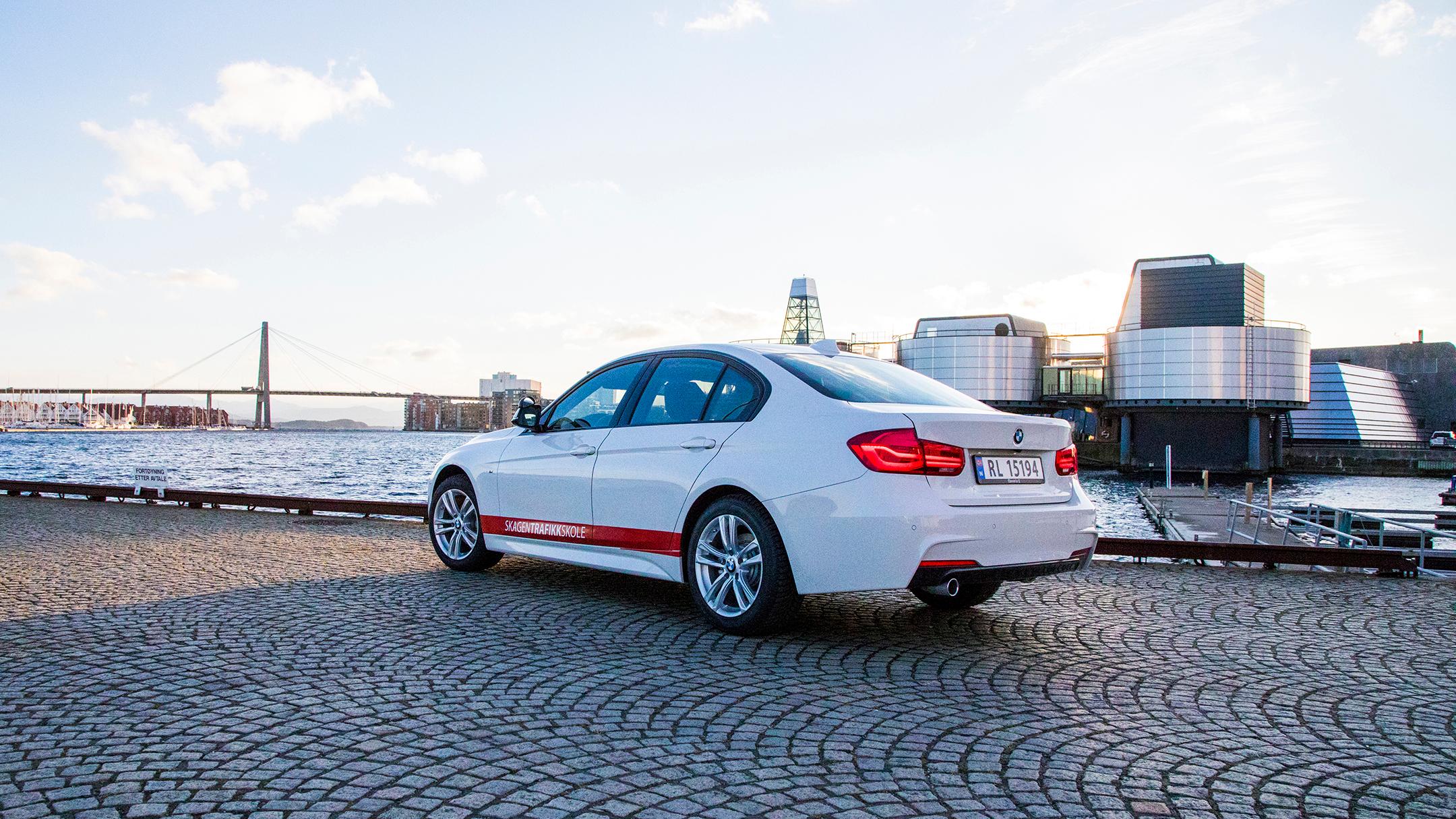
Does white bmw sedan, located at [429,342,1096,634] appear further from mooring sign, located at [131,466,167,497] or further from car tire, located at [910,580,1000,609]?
mooring sign, located at [131,466,167,497]

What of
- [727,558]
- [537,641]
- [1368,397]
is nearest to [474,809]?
[537,641]

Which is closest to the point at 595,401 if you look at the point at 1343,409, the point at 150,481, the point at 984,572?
the point at 984,572

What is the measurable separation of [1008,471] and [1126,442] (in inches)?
4063

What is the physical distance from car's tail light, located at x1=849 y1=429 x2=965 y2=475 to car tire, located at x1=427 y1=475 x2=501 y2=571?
363 cm

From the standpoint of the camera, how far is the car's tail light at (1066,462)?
5457 mm

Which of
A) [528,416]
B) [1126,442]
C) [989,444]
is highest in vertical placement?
[528,416]

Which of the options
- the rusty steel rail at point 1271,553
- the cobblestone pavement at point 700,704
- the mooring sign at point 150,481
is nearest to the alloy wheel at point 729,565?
the cobblestone pavement at point 700,704

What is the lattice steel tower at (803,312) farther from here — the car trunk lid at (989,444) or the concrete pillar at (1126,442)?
the car trunk lid at (989,444)

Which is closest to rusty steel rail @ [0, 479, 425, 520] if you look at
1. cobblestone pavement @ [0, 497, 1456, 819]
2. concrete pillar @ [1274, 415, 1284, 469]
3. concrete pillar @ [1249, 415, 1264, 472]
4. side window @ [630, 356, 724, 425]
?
cobblestone pavement @ [0, 497, 1456, 819]

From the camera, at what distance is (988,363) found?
10294 centimetres

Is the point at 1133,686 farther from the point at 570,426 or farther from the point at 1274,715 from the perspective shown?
the point at 570,426

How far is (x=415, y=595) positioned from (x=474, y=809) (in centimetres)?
406

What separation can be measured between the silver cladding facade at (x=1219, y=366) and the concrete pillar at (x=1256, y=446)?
2.71 m

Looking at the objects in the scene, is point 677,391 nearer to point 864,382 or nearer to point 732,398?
point 732,398
